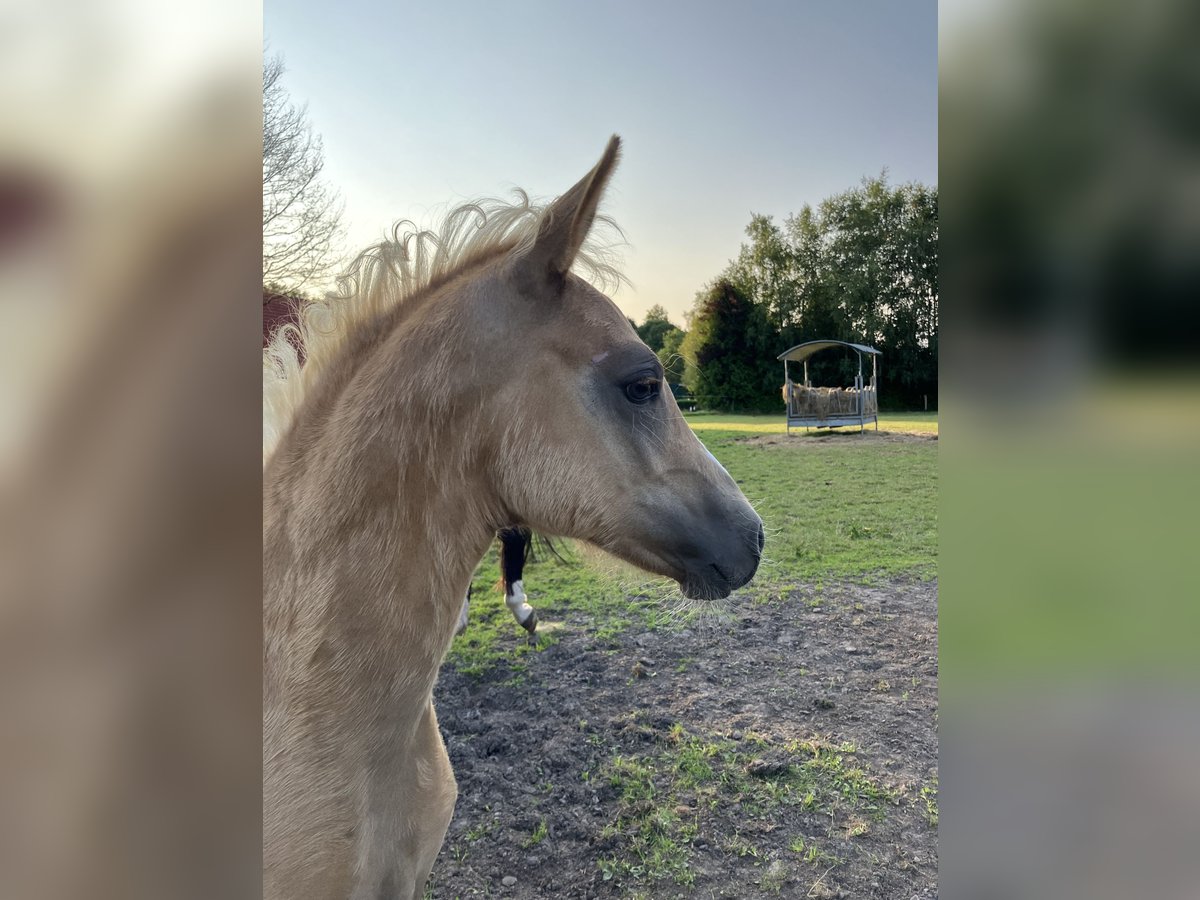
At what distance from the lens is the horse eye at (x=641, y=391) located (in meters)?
1.20

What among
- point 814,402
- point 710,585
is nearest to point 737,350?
point 814,402

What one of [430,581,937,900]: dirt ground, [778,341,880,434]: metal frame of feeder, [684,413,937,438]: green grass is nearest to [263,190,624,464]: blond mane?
[430,581,937,900]: dirt ground

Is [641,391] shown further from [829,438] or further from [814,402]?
[814,402]

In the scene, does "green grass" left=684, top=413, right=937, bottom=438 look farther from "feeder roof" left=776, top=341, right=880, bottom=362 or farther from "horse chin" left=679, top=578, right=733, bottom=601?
"horse chin" left=679, top=578, right=733, bottom=601

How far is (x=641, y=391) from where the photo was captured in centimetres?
121

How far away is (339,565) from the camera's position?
3.44ft

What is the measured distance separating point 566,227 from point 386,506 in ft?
1.98

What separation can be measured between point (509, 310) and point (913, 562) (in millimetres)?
4943

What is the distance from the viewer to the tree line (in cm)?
743
